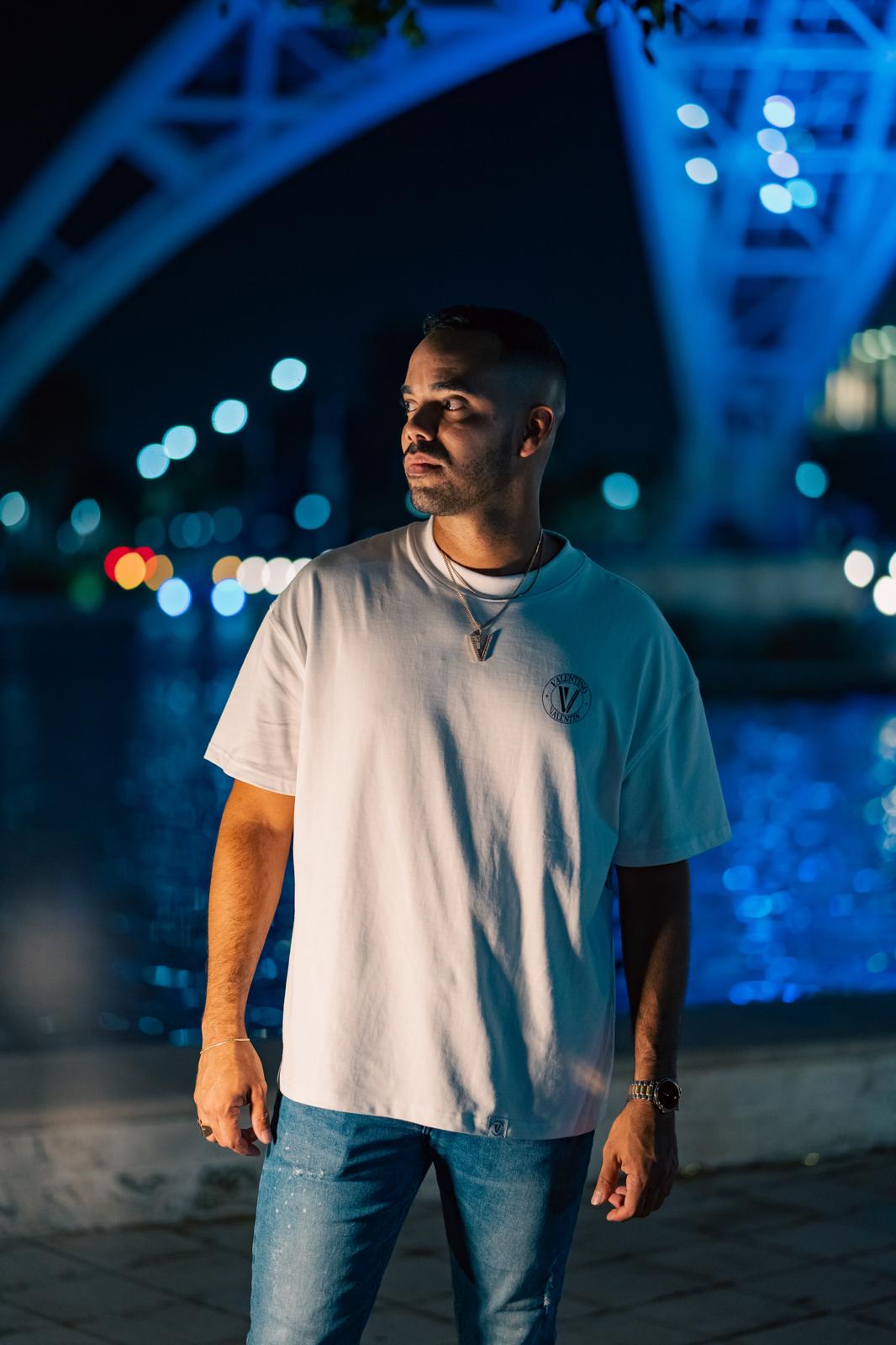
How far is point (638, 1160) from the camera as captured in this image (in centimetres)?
258

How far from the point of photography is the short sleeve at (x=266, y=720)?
8.41 feet

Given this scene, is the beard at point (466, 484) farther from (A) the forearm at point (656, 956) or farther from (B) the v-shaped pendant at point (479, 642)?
(A) the forearm at point (656, 956)

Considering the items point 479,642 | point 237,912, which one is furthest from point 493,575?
point 237,912

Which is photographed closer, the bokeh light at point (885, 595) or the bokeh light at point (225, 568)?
the bokeh light at point (885, 595)

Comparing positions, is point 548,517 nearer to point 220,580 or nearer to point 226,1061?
point 220,580

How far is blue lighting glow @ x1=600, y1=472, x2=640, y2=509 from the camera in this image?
95.4m

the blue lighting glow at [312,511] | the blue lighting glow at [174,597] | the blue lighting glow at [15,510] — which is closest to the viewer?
the blue lighting glow at [174,597]

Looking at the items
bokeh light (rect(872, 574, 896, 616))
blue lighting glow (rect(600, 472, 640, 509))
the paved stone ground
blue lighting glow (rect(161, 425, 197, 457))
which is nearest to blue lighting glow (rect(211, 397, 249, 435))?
blue lighting glow (rect(161, 425, 197, 457))

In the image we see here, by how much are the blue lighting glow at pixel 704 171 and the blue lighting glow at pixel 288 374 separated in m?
63.1

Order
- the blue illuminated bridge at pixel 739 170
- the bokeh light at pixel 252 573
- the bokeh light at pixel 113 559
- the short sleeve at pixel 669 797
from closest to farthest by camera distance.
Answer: the short sleeve at pixel 669 797 < the blue illuminated bridge at pixel 739 170 < the bokeh light at pixel 252 573 < the bokeh light at pixel 113 559

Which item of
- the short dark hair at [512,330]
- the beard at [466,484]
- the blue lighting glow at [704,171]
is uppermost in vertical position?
the blue lighting glow at [704,171]

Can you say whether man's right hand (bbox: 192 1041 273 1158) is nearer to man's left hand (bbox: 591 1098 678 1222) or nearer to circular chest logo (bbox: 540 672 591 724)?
man's left hand (bbox: 591 1098 678 1222)

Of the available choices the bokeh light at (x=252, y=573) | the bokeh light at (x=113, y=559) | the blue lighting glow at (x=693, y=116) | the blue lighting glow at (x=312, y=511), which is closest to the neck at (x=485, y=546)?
the blue lighting glow at (x=693, y=116)

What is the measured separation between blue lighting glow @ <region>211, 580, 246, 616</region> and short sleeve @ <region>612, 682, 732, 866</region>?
3594 inches
